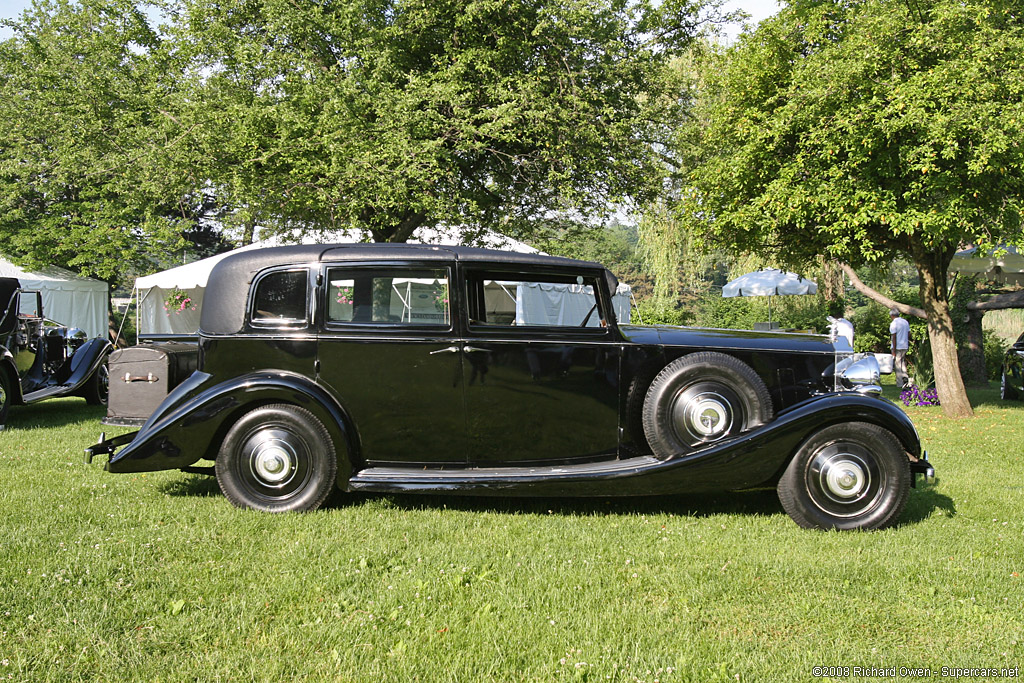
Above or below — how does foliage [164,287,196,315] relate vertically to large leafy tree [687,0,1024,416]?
below

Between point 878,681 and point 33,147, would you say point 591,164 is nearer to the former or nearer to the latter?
point 878,681

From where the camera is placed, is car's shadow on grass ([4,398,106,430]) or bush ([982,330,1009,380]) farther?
bush ([982,330,1009,380])

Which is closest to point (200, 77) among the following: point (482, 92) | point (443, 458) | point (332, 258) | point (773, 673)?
point (482, 92)

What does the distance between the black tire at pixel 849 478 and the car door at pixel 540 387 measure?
1.33 m

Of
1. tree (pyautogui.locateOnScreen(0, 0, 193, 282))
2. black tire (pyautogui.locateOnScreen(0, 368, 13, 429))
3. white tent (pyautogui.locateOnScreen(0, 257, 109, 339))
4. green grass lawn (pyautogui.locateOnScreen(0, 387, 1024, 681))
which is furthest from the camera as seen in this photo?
white tent (pyautogui.locateOnScreen(0, 257, 109, 339))

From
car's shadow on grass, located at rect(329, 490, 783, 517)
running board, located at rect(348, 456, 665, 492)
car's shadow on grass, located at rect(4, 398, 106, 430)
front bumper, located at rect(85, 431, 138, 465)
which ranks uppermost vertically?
front bumper, located at rect(85, 431, 138, 465)

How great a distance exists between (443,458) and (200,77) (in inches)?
482

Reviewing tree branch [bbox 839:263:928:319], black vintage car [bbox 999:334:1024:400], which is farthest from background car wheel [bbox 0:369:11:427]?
black vintage car [bbox 999:334:1024:400]

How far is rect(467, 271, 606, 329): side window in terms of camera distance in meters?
5.30

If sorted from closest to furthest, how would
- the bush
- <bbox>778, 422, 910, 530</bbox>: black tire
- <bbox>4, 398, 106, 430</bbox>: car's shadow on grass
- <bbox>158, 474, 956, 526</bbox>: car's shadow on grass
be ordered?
<bbox>778, 422, 910, 530</bbox>: black tire
<bbox>158, 474, 956, 526</bbox>: car's shadow on grass
<bbox>4, 398, 106, 430</bbox>: car's shadow on grass
the bush

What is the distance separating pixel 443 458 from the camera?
5199mm

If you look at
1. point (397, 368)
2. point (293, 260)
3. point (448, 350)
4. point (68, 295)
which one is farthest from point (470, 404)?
point (68, 295)

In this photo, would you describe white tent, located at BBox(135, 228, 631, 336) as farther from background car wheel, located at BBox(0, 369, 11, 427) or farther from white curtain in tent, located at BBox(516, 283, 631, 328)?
white curtain in tent, located at BBox(516, 283, 631, 328)

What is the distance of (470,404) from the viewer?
5.13 metres
